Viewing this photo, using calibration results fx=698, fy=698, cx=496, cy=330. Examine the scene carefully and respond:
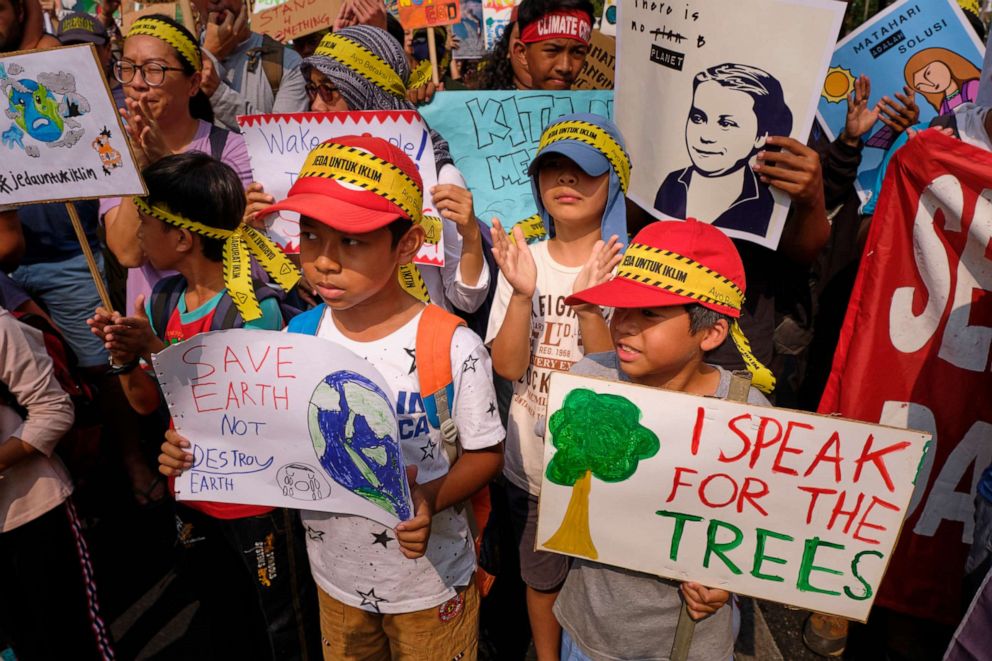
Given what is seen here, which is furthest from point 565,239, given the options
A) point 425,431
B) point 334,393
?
point 334,393

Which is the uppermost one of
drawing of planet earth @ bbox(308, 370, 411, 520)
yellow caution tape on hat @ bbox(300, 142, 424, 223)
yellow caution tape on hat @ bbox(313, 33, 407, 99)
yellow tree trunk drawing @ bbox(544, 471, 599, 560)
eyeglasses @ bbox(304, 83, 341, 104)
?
yellow caution tape on hat @ bbox(313, 33, 407, 99)

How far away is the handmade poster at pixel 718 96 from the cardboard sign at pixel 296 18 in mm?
3124

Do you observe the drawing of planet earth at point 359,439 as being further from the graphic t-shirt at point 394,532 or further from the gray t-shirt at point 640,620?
the gray t-shirt at point 640,620

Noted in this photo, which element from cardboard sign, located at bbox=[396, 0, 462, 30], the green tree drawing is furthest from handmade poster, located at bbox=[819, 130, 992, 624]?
cardboard sign, located at bbox=[396, 0, 462, 30]

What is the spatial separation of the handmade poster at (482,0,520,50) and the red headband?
132 inches

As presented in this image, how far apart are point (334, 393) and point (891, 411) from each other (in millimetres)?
1739

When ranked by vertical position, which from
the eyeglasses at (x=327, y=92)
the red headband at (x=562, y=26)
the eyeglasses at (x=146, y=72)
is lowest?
the eyeglasses at (x=327, y=92)

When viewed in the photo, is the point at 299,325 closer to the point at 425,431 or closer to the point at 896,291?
the point at 425,431

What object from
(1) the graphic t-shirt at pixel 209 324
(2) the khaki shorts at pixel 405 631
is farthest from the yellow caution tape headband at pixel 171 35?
(2) the khaki shorts at pixel 405 631

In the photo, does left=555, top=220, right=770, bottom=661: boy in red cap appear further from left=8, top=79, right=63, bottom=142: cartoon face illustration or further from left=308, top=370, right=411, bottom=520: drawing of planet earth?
left=8, top=79, right=63, bottom=142: cartoon face illustration

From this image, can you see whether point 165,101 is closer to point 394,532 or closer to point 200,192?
point 200,192

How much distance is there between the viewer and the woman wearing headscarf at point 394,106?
8.39 feet

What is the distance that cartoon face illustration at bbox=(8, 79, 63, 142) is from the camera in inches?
87.8

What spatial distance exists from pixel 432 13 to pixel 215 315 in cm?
437
